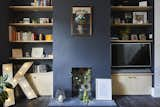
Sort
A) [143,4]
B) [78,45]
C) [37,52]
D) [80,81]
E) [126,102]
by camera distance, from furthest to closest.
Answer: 1. [37,52]
2. [143,4]
3. [80,81]
4. [78,45]
5. [126,102]

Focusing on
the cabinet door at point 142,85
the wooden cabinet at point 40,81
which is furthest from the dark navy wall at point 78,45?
the cabinet door at point 142,85

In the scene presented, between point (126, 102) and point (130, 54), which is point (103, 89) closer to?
point (126, 102)

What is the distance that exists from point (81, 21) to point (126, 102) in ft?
6.68

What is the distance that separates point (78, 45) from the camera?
591cm

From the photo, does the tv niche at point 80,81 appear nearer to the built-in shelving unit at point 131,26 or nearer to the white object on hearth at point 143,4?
the built-in shelving unit at point 131,26

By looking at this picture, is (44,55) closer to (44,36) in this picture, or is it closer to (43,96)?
(44,36)

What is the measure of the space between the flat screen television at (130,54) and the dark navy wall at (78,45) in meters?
0.52

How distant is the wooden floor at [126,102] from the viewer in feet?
17.5

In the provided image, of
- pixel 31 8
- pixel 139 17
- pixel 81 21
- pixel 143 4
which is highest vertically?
pixel 143 4

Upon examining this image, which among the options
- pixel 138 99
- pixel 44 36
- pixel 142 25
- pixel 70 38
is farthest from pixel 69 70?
pixel 142 25

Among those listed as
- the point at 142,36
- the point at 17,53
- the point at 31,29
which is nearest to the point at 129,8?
the point at 142,36

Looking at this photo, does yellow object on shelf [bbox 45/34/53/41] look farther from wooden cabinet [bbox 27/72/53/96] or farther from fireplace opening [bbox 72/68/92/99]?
fireplace opening [bbox 72/68/92/99]

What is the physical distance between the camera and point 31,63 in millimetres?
6242

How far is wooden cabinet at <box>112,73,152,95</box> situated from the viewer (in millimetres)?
6203
